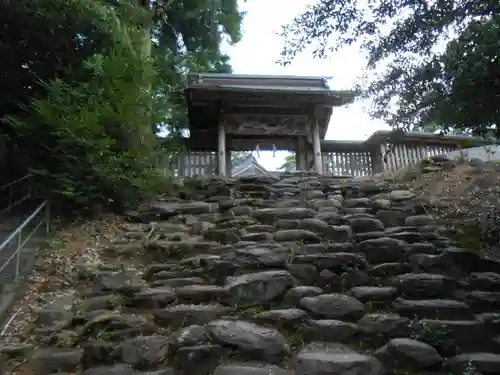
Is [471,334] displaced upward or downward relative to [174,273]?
downward

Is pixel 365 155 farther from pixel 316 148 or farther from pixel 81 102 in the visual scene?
pixel 81 102

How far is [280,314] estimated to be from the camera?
3.38m

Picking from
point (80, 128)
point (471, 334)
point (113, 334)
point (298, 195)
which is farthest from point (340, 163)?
point (113, 334)

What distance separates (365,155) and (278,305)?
836cm

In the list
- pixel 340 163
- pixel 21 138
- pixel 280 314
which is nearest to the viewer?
pixel 280 314

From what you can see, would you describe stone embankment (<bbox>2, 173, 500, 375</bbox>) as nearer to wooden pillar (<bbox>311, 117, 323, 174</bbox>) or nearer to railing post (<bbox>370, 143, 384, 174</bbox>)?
wooden pillar (<bbox>311, 117, 323, 174</bbox>)

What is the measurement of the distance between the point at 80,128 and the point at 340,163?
745 centimetres

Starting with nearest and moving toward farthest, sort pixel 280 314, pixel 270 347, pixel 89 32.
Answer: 1. pixel 270 347
2. pixel 280 314
3. pixel 89 32

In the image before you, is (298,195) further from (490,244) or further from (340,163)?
(340,163)

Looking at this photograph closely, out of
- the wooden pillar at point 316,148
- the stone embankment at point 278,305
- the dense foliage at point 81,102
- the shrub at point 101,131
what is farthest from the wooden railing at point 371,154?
the shrub at point 101,131

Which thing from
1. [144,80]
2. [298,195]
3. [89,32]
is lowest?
[298,195]

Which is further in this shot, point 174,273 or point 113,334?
point 174,273

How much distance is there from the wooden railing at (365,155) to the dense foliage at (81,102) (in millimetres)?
2734

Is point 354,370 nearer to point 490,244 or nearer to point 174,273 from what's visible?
point 174,273
